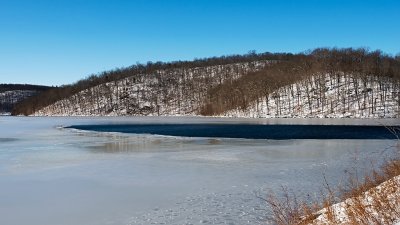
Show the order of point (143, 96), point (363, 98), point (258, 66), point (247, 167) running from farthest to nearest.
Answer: point (258, 66)
point (143, 96)
point (363, 98)
point (247, 167)

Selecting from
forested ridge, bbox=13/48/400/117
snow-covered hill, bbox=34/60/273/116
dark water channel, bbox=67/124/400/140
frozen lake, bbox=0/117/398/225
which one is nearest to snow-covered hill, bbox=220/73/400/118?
forested ridge, bbox=13/48/400/117

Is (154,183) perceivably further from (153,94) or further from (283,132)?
(153,94)

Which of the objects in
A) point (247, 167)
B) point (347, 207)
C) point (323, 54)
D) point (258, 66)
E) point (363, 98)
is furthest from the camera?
point (258, 66)

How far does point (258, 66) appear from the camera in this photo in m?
192

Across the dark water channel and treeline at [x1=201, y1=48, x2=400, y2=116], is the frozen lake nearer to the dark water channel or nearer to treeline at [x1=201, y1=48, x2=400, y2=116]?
the dark water channel

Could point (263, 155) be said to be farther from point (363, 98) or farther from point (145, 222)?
point (363, 98)

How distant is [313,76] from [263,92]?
584 inches

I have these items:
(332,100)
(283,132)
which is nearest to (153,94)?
(332,100)

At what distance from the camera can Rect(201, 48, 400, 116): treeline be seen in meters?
109

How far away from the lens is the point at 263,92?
387 feet

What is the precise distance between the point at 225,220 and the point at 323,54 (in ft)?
422

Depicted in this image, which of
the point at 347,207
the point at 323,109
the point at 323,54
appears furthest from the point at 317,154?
the point at 323,54

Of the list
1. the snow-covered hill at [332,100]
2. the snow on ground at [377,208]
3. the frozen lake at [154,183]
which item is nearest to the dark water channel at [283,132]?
the frozen lake at [154,183]

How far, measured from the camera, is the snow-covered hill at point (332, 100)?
9255 centimetres
